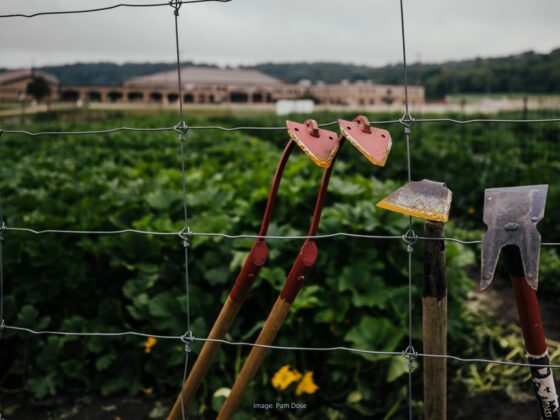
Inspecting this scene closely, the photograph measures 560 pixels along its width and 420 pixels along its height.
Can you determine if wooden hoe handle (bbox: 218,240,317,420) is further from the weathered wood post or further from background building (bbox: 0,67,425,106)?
background building (bbox: 0,67,425,106)

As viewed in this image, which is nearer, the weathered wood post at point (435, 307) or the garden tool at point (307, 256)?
the garden tool at point (307, 256)

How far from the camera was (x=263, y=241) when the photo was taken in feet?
4.83

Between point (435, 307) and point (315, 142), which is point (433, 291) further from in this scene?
point (315, 142)

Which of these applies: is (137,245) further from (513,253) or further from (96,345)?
(513,253)

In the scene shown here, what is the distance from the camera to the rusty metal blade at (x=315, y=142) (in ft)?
4.41

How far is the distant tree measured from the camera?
53.7 m

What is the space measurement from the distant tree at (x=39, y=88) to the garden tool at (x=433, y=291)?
5783 cm

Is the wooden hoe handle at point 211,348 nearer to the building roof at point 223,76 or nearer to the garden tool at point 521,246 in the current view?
the garden tool at point 521,246

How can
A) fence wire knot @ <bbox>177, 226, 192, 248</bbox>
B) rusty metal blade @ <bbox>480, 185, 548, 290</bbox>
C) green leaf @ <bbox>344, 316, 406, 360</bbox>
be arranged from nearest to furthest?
1. rusty metal blade @ <bbox>480, 185, 548, 290</bbox>
2. fence wire knot @ <bbox>177, 226, 192, 248</bbox>
3. green leaf @ <bbox>344, 316, 406, 360</bbox>

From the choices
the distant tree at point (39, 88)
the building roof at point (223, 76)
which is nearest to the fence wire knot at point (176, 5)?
the distant tree at point (39, 88)

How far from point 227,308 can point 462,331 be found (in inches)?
88.6

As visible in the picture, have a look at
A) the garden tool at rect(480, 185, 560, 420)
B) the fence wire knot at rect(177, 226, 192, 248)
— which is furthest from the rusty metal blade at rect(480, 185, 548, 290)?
the fence wire knot at rect(177, 226, 192, 248)

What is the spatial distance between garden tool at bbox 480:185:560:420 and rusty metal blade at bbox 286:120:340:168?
381mm

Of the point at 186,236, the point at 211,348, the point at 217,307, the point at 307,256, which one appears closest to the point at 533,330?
the point at 307,256
